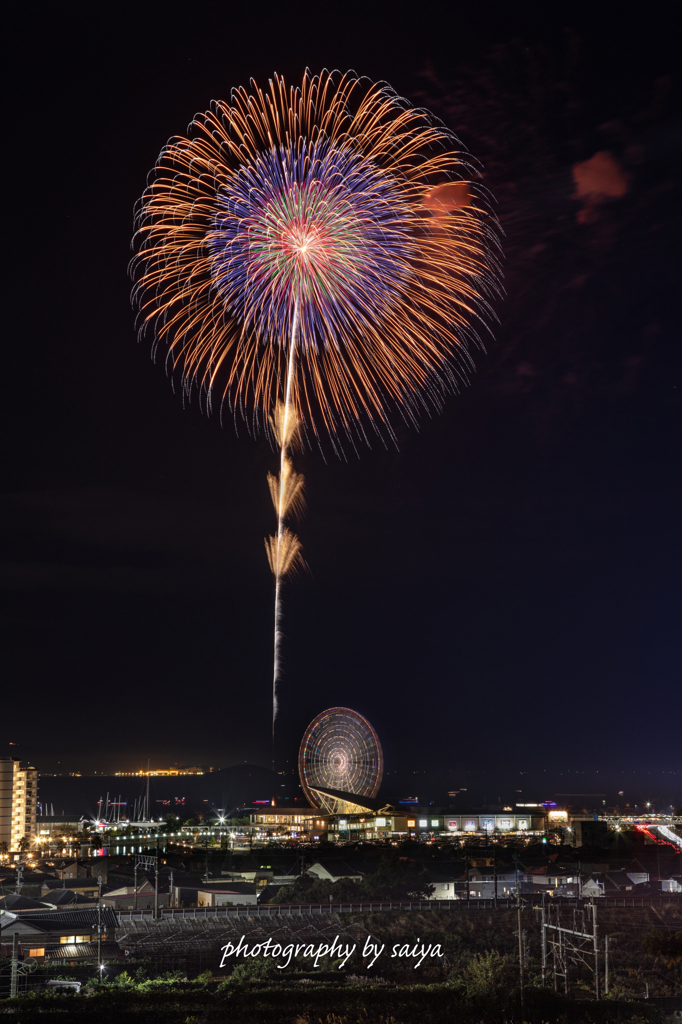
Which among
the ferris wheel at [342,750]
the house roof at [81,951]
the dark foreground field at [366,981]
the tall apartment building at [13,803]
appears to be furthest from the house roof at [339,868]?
the ferris wheel at [342,750]

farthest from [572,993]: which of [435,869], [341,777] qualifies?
[341,777]

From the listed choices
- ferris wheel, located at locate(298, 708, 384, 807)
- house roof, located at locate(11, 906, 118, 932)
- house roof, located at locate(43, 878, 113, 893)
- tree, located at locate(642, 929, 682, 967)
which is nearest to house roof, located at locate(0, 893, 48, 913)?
house roof, located at locate(11, 906, 118, 932)

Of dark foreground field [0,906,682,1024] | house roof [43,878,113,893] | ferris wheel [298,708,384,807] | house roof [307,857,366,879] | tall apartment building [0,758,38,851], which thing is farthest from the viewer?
ferris wheel [298,708,384,807]

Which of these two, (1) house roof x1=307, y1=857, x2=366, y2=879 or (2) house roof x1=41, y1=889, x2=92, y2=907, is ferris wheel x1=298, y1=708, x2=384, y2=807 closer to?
(1) house roof x1=307, y1=857, x2=366, y2=879

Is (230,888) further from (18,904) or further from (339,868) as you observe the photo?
(18,904)

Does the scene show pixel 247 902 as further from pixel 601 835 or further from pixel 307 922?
pixel 601 835

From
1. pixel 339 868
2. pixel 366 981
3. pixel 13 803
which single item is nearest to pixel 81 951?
pixel 366 981
